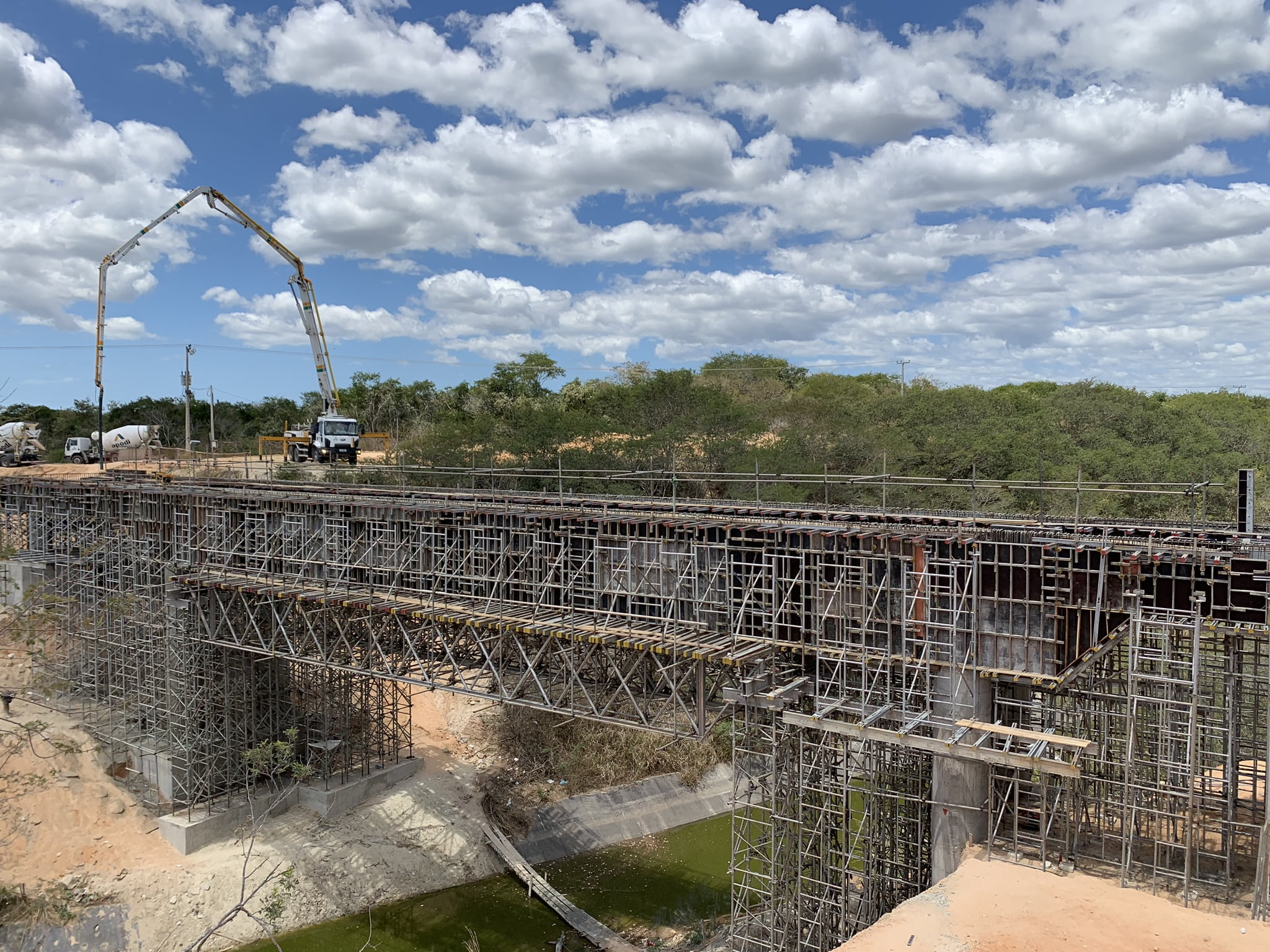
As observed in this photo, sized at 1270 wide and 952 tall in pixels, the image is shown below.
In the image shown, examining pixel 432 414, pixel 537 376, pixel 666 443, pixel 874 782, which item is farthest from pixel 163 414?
pixel 874 782

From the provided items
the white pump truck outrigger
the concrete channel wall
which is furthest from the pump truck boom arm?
the concrete channel wall

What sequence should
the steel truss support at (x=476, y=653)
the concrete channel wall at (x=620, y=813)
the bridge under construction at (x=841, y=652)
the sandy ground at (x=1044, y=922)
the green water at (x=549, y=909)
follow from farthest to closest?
the concrete channel wall at (x=620, y=813) → the green water at (x=549, y=909) → the steel truss support at (x=476, y=653) → the bridge under construction at (x=841, y=652) → the sandy ground at (x=1044, y=922)

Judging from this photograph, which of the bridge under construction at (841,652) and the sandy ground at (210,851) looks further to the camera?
the sandy ground at (210,851)

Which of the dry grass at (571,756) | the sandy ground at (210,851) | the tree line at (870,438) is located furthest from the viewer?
the tree line at (870,438)

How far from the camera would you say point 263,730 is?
1043 inches

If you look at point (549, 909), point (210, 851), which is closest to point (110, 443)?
point (210, 851)

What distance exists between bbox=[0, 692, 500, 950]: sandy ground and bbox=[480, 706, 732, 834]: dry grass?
7.34 ft

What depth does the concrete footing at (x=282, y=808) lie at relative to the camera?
23625 mm

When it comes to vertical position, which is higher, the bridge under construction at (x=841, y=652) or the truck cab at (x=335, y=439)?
the truck cab at (x=335, y=439)

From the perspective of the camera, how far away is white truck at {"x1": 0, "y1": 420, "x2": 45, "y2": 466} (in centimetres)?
4900

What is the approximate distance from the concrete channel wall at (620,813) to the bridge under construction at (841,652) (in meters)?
5.43

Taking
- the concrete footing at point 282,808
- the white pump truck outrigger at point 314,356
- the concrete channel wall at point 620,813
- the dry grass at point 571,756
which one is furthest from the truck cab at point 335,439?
the concrete channel wall at point 620,813

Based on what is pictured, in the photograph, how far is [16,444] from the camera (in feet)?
161

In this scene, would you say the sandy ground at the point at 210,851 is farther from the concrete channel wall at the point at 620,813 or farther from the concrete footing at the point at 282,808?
the concrete channel wall at the point at 620,813
